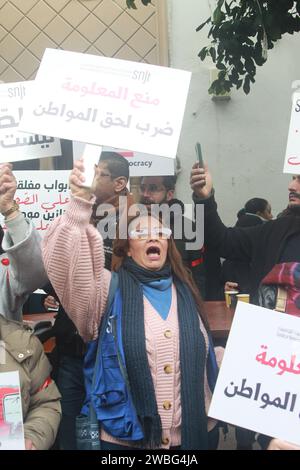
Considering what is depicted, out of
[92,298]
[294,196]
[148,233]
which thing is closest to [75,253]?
[92,298]

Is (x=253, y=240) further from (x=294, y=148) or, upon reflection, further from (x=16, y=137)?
(x=16, y=137)

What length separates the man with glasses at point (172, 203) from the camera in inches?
157

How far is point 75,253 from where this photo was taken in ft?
7.62

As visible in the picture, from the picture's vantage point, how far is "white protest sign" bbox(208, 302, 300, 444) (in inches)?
85.3

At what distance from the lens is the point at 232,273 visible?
479 cm

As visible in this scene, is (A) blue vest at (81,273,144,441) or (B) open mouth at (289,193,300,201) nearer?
(A) blue vest at (81,273,144,441)

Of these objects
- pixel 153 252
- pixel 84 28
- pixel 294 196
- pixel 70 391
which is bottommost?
pixel 70 391

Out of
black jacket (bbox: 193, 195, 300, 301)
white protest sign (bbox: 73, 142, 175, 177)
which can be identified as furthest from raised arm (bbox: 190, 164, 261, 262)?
white protest sign (bbox: 73, 142, 175, 177)

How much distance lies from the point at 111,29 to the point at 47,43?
0.68 m

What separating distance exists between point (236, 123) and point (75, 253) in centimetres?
467

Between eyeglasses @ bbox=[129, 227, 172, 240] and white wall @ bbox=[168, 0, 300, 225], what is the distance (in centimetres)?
387

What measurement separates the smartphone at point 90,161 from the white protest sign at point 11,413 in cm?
74

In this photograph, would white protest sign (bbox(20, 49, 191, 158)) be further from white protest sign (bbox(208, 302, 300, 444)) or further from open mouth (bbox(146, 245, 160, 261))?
white protest sign (bbox(208, 302, 300, 444))

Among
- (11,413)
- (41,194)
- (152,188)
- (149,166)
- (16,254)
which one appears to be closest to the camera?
(11,413)
